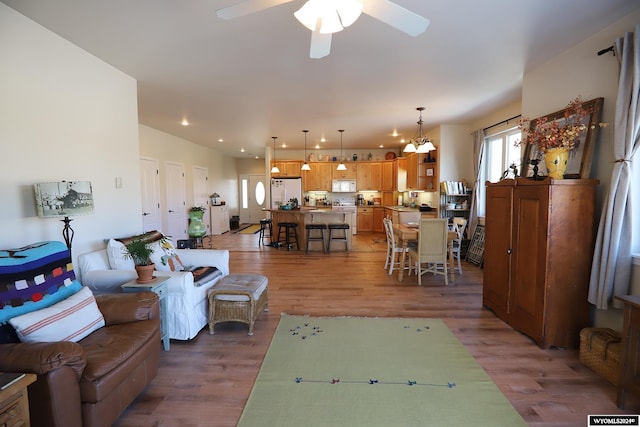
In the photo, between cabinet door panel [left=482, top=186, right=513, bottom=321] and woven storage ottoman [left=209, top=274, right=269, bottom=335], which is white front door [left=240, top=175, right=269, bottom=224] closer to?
woven storage ottoman [left=209, top=274, right=269, bottom=335]

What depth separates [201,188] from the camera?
356 inches

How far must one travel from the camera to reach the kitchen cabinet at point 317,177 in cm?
956

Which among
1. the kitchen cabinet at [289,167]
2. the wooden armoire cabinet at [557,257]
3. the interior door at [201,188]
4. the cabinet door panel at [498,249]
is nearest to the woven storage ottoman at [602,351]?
the wooden armoire cabinet at [557,257]

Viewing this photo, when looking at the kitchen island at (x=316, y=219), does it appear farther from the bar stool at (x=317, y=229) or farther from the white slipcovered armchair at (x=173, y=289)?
the white slipcovered armchair at (x=173, y=289)

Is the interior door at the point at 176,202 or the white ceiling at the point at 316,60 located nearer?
the white ceiling at the point at 316,60

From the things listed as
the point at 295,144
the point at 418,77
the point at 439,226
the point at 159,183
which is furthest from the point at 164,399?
the point at 295,144

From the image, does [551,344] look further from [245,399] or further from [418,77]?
[418,77]

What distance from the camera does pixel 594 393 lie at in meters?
2.12

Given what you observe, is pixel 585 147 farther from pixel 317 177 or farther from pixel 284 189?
pixel 284 189

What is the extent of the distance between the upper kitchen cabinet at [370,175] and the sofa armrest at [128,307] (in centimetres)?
798

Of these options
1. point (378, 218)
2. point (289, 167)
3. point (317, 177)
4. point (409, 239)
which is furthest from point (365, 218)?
point (409, 239)

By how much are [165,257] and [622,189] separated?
4.24 metres

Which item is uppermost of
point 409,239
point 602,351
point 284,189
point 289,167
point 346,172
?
point 289,167

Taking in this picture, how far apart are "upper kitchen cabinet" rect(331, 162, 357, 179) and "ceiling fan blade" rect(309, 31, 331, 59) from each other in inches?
A: 293
